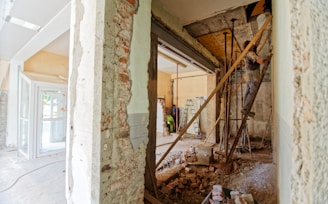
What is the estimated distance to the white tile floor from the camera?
88.8 inches

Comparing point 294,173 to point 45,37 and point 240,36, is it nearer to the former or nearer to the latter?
point 240,36

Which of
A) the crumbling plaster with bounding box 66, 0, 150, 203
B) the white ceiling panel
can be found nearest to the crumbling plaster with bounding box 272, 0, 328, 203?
the crumbling plaster with bounding box 66, 0, 150, 203

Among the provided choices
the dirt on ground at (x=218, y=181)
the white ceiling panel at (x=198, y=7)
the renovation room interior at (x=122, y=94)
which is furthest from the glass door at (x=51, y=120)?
the white ceiling panel at (x=198, y=7)

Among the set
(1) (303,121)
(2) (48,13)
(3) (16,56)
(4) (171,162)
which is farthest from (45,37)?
(1) (303,121)

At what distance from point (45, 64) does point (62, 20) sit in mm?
2504

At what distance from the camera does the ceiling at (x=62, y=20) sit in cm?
222

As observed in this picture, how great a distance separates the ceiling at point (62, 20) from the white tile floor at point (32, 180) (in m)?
2.68

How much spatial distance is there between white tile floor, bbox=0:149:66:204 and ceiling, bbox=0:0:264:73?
2676 millimetres

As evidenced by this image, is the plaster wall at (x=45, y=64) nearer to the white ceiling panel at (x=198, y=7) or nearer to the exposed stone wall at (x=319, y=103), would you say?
the white ceiling panel at (x=198, y=7)

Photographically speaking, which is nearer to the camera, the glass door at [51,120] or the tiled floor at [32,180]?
the tiled floor at [32,180]

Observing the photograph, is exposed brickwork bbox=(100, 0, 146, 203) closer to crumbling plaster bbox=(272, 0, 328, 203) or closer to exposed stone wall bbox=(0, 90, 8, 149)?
crumbling plaster bbox=(272, 0, 328, 203)

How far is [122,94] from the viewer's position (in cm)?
134

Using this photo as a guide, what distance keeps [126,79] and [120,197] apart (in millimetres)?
1012

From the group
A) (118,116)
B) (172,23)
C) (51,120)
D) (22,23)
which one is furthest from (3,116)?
(172,23)
